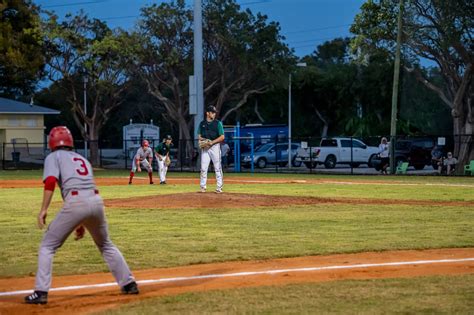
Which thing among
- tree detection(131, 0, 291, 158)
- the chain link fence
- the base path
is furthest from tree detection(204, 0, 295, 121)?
the base path

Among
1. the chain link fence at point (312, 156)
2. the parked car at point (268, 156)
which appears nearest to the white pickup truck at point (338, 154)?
the chain link fence at point (312, 156)

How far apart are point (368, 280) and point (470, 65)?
3552cm

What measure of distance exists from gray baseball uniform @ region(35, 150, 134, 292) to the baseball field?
0.46 meters

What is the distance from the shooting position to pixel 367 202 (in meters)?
21.7

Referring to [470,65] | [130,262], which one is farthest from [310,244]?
[470,65]

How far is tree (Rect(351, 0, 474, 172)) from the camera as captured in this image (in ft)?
141

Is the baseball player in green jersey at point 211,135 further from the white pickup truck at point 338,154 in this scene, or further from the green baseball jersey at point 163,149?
the white pickup truck at point 338,154

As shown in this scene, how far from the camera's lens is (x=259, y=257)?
1199 cm

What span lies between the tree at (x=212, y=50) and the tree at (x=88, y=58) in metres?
1.77

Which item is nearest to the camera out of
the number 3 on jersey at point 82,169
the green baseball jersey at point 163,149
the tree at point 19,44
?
the number 3 on jersey at point 82,169

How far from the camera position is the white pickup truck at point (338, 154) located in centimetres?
5253

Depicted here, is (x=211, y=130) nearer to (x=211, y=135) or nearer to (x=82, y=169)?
(x=211, y=135)

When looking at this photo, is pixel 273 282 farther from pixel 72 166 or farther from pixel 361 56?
pixel 361 56

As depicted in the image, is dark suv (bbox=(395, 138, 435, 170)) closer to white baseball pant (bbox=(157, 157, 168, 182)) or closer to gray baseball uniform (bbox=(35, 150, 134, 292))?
white baseball pant (bbox=(157, 157, 168, 182))
